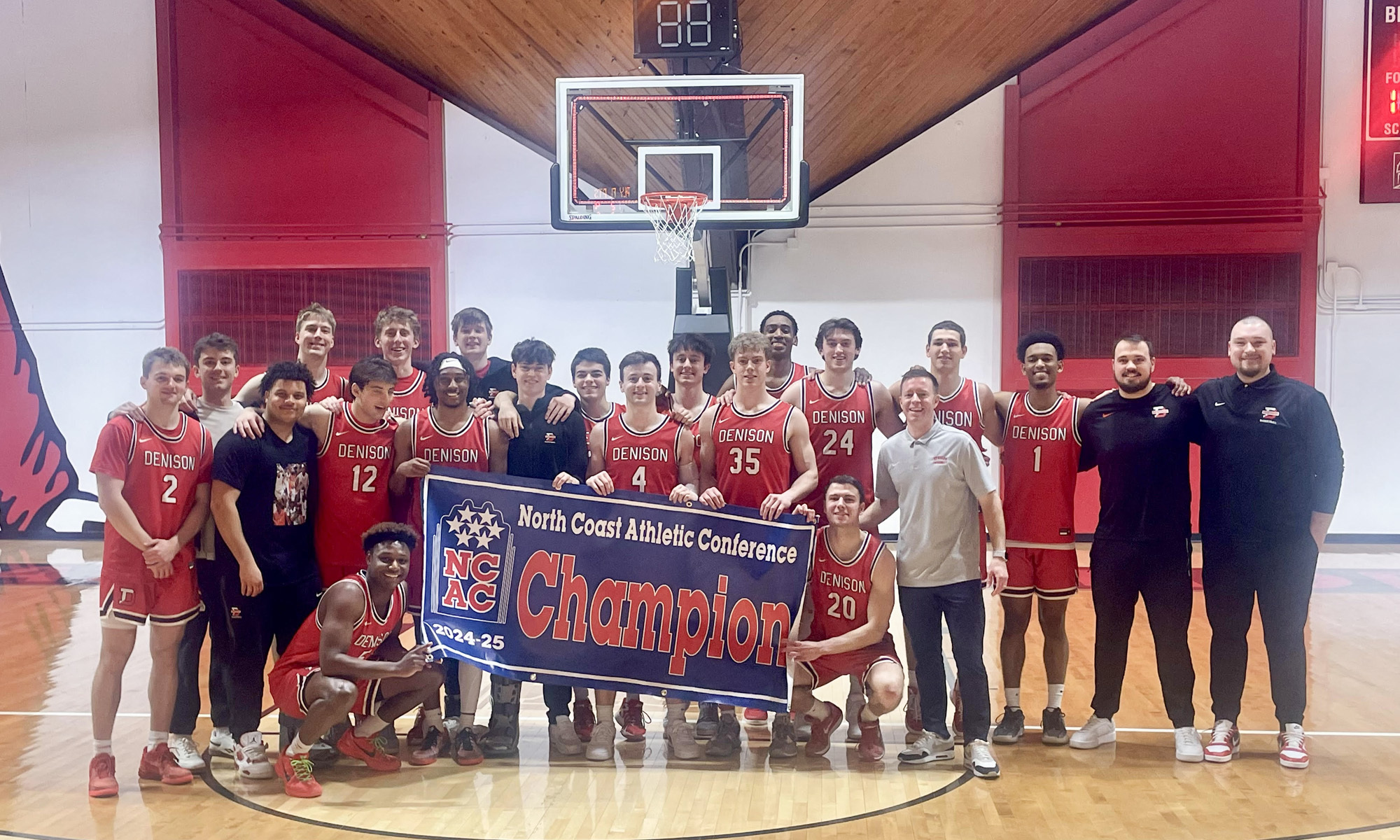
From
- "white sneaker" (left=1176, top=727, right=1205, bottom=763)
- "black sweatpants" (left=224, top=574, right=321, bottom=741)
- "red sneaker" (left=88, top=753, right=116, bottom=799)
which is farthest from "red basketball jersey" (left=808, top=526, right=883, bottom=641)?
"red sneaker" (left=88, top=753, right=116, bottom=799)

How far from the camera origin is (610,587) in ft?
14.9

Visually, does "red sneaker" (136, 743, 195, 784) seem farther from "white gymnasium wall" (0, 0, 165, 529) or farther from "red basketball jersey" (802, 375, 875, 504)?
"white gymnasium wall" (0, 0, 165, 529)

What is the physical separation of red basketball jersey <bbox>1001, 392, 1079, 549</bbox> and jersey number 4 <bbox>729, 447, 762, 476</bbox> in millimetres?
1175

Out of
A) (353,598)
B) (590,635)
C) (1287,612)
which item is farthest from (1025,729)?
(353,598)

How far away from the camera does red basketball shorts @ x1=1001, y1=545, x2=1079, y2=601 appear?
4.74 metres

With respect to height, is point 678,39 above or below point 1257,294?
above

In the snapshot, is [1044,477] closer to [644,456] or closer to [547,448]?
[644,456]

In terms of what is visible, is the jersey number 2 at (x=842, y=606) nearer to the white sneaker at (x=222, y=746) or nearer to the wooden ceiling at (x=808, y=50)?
the white sneaker at (x=222, y=746)

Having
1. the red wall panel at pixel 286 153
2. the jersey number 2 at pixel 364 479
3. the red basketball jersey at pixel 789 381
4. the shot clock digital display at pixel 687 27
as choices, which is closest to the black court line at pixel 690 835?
the jersey number 2 at pixel 364 479

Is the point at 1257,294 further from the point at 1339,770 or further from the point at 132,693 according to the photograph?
the point at 132,693

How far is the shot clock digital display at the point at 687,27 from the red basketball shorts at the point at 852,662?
12.5ft

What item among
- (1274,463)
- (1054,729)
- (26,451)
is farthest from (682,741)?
(26,451)

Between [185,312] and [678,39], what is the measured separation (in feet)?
25.1

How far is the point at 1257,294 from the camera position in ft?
35.4
